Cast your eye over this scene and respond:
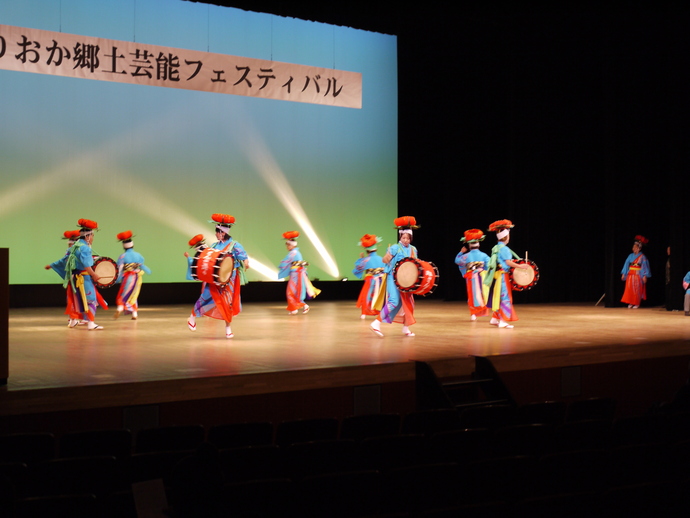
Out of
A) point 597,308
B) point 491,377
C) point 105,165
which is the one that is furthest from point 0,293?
point 597,308

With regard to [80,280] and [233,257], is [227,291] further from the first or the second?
[80,280]

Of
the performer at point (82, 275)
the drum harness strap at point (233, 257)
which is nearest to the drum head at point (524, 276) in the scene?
the drum harness strap at point (233, 257)

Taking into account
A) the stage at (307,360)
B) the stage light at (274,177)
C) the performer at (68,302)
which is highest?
the stage light at (274,177)

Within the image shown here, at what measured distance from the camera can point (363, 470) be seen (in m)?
2.89

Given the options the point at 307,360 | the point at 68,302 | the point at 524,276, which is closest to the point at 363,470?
the point at 307,360

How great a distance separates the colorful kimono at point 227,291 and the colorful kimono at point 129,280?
2.42 meters

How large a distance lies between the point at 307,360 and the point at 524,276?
372 cm

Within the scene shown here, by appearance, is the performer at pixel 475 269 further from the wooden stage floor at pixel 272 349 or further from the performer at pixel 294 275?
the performer at pixel 294 275

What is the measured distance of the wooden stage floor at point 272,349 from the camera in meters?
4.95

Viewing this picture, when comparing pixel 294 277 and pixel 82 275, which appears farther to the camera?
pixel 294 277

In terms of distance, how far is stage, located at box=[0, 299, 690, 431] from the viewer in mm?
4875

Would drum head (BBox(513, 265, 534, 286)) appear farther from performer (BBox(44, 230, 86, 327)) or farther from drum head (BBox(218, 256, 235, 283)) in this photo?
performer (BBox(44, 230, 86, 327))

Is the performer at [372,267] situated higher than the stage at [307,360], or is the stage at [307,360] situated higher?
the performer at [372,267]

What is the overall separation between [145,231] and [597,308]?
693cm
